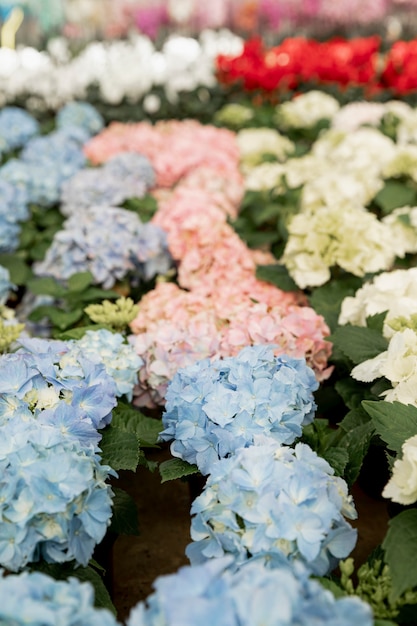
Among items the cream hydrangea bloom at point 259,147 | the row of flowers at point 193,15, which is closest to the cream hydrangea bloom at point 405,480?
the cream hydrangea bloom at point 259,147

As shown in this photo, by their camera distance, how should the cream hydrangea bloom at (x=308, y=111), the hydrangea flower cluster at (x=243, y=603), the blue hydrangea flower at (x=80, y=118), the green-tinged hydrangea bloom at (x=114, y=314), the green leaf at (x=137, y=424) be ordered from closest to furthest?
1. the hydrangea flower cluster at (x=243, y=603)
2. the green leaf at (x=137, y=424)
3. the green-tinged hydrangea bloom at (x=114, y=314)
4. the cream hydrangea bloom at (x=308, y=111)
5. the blue hydrangea flower at (x=80, y=118)

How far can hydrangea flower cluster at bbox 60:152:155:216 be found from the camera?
9.44 feet

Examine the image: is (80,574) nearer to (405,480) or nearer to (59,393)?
(59,393)

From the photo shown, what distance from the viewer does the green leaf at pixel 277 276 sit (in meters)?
2.38

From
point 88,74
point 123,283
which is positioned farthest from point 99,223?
point 88,74

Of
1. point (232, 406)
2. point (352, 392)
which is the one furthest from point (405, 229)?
point (232, 406)

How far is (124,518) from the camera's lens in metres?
1.52

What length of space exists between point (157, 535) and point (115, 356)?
62cm

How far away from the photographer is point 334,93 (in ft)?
15.5

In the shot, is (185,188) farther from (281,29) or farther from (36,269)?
(281,29)

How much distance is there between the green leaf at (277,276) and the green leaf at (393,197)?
1.88 ft

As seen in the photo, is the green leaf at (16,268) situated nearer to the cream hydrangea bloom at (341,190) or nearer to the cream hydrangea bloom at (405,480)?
the cream hydrangea bloom at (341,190)

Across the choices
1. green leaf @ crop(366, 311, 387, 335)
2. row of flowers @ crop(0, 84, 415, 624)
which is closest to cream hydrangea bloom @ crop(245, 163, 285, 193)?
row of flowers @ crop(0, 84, 415, 624)

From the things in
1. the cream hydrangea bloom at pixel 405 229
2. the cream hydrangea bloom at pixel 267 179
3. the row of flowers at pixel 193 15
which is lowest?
the row of flowers at pixel 193 15
